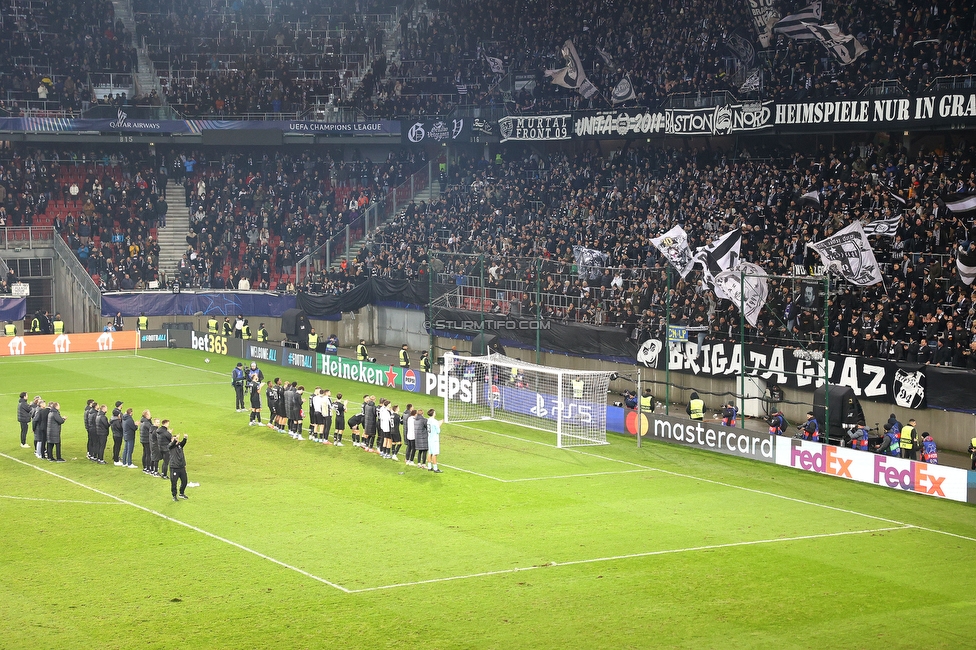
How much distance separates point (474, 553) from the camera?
23.2m

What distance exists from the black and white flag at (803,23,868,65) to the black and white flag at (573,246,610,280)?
11.2 metres

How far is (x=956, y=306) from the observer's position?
34.8 meters

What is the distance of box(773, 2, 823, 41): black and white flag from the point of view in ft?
148

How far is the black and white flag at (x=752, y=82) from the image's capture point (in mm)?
45594

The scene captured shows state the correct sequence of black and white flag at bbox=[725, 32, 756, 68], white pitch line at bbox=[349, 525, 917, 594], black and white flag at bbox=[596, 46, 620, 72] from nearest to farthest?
white pitch line at bbox=[349, 525, 917, 594] < black and white flag at bbox=[725, 32, 756, 68] < black and white flag at bbox=[596, 46, 620, 72]

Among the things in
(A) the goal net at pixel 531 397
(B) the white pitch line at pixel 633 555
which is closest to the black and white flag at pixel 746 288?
(A) the goal net at pixel 531 397

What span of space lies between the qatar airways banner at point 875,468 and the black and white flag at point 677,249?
795cm

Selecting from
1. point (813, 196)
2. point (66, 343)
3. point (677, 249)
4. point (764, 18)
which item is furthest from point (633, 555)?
point (66, 343)

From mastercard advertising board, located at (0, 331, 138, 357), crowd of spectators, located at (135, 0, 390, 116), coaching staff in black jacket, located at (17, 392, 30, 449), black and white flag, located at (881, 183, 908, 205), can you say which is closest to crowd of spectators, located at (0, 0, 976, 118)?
crowd of spectators, located at (135, 0, 390, 116)

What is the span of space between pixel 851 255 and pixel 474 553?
18.2 m

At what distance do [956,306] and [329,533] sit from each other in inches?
793

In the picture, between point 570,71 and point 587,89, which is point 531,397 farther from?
point 570,71

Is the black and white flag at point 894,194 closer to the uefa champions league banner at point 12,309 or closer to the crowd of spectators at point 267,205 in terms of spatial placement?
the crowd of spectators at point 267,205

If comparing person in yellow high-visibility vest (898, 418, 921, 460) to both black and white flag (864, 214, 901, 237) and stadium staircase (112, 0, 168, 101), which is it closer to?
black and white flag (864, 214, 901, 237)
